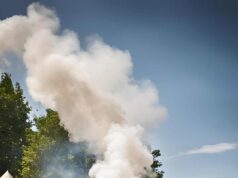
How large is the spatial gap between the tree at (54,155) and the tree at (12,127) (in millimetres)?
8296

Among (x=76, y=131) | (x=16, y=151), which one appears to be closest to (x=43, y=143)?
(x=76, y=131)

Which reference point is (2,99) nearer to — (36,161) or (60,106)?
(36,161)

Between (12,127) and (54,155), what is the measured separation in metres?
16.0

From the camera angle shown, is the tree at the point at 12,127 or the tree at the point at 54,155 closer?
the tree at the point at 54,155

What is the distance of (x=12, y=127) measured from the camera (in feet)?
183

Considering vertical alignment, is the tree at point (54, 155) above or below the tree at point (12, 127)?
below

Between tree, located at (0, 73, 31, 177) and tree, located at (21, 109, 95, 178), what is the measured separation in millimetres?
8296

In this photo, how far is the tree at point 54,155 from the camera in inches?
1650

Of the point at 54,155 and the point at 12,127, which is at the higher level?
the point at 12,127

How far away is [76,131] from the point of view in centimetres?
3822

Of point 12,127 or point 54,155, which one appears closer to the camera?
point 54,155

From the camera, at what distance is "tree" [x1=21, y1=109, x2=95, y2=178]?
41.9m

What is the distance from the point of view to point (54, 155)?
42281mm

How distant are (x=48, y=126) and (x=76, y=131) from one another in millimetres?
6555
